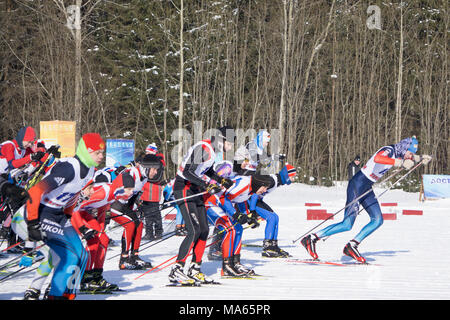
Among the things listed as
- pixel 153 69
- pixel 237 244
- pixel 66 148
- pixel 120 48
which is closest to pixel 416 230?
pixel 237 244

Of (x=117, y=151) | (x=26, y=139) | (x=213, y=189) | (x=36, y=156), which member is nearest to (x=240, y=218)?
(x=213, y=189)

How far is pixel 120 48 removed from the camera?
140 ft

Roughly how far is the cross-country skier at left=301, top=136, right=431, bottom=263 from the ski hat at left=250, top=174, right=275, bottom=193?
183 cm

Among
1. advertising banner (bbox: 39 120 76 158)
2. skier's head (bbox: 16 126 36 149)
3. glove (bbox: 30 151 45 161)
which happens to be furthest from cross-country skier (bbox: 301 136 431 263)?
advertising banner (bbox: 39 120 76 158)

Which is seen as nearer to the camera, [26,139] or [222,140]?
[222,140]

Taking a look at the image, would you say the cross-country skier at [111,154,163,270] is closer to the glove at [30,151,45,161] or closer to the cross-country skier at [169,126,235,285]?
the cross-country skier at [169,126,235,285]

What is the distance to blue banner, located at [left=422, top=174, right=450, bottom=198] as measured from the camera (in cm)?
2575

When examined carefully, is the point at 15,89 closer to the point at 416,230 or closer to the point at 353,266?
the point at 416,230

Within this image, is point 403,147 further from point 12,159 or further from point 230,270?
point 12,159

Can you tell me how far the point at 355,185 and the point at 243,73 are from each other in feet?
103

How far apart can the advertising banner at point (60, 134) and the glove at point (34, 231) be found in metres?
14.8

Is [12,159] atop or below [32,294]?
atop

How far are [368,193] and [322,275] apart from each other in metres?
2.12

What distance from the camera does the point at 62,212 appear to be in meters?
6.30
